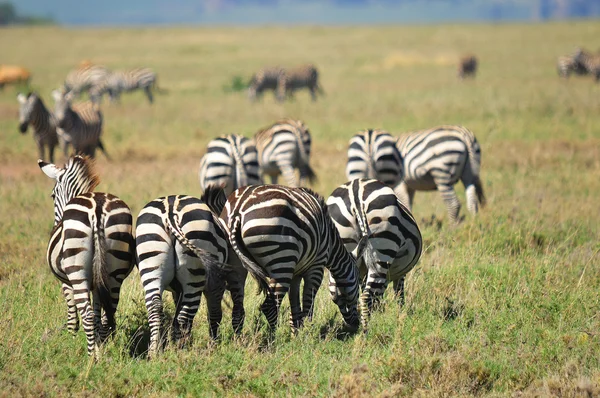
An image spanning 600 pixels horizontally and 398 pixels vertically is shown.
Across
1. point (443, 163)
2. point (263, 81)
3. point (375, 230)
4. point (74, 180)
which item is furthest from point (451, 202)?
point (263, 81)

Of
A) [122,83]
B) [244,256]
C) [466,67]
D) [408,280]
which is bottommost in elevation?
[408,280]

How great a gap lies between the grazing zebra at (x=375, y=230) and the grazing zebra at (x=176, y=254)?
→ 1.34 m

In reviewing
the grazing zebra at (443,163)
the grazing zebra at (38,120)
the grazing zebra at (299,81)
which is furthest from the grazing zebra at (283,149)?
the grazing zebra at (299,81)

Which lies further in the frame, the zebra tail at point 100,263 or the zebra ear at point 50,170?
the zebra ear at point 50,170

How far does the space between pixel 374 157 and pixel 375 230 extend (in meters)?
3.59

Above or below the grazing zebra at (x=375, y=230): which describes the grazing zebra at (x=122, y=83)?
above

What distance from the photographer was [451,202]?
988 cm

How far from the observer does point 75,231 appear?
5309mm

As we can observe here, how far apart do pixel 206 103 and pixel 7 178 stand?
12.0 metres

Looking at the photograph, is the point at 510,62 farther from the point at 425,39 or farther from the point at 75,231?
the point at 75,231

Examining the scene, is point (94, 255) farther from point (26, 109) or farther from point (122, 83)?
point (122, 83)

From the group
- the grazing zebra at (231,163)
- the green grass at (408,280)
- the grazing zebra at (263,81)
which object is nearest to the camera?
the green grass at (408,280)

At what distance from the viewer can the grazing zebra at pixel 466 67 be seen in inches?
1288

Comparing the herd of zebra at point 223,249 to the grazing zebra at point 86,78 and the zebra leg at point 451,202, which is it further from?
the grazing zebra at point 86,78
